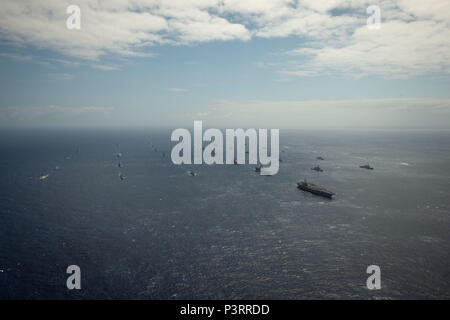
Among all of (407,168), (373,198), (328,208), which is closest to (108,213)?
(328,208)

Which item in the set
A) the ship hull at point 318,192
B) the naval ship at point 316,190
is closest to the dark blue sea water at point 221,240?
the ship hull at point 318,192

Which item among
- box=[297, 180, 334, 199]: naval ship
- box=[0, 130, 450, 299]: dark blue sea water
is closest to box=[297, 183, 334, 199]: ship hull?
box=[297, 180, 334, 199]: naval ship

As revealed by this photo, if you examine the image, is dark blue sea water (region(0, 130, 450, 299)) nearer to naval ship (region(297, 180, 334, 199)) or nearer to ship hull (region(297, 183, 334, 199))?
ship hull (region(297, 183, 334, 199))

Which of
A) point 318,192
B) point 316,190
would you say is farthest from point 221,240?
point 316,190

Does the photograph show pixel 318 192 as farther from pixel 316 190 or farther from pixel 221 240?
pixel 221 240
